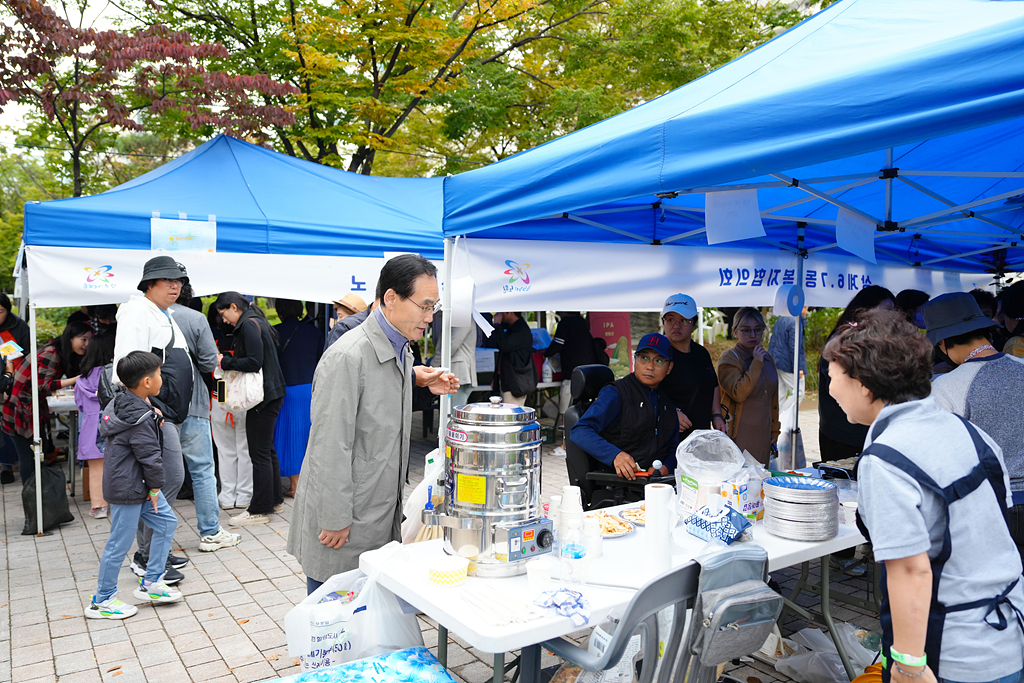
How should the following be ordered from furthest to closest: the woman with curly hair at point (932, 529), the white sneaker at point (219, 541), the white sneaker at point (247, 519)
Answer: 1. the white sneaker at point (247, 519)
2. the white sneaker at point (219, 541)
3. the woman with curly hair at point (932, 529)

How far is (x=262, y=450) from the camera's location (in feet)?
19.0

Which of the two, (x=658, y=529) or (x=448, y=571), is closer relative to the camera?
(x=448, y=571)

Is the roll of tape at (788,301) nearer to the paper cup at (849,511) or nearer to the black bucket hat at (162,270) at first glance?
the paper cup at (849,511)

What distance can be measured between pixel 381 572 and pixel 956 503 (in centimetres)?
173

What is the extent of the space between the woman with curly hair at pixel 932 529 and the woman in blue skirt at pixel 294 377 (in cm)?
525

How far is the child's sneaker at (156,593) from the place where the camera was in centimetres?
408

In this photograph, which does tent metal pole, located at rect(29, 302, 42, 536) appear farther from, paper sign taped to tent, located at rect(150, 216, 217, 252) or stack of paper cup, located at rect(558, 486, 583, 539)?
stack of paper cup, located at rect(558, 486, 583, 539)

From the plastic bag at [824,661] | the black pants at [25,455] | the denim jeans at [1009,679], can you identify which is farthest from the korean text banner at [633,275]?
the black pants at [25,455]

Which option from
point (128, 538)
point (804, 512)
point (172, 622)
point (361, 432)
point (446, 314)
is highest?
point (446, 314)

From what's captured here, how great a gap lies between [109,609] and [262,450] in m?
2.01

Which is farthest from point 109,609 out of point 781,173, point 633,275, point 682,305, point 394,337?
point 781,173

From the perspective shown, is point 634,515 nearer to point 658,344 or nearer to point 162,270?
point 658,344

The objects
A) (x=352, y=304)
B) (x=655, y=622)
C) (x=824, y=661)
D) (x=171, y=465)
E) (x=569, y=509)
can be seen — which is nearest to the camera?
(x=655, y=622)

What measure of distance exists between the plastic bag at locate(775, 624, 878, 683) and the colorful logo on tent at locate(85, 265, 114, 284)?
5.30 m
